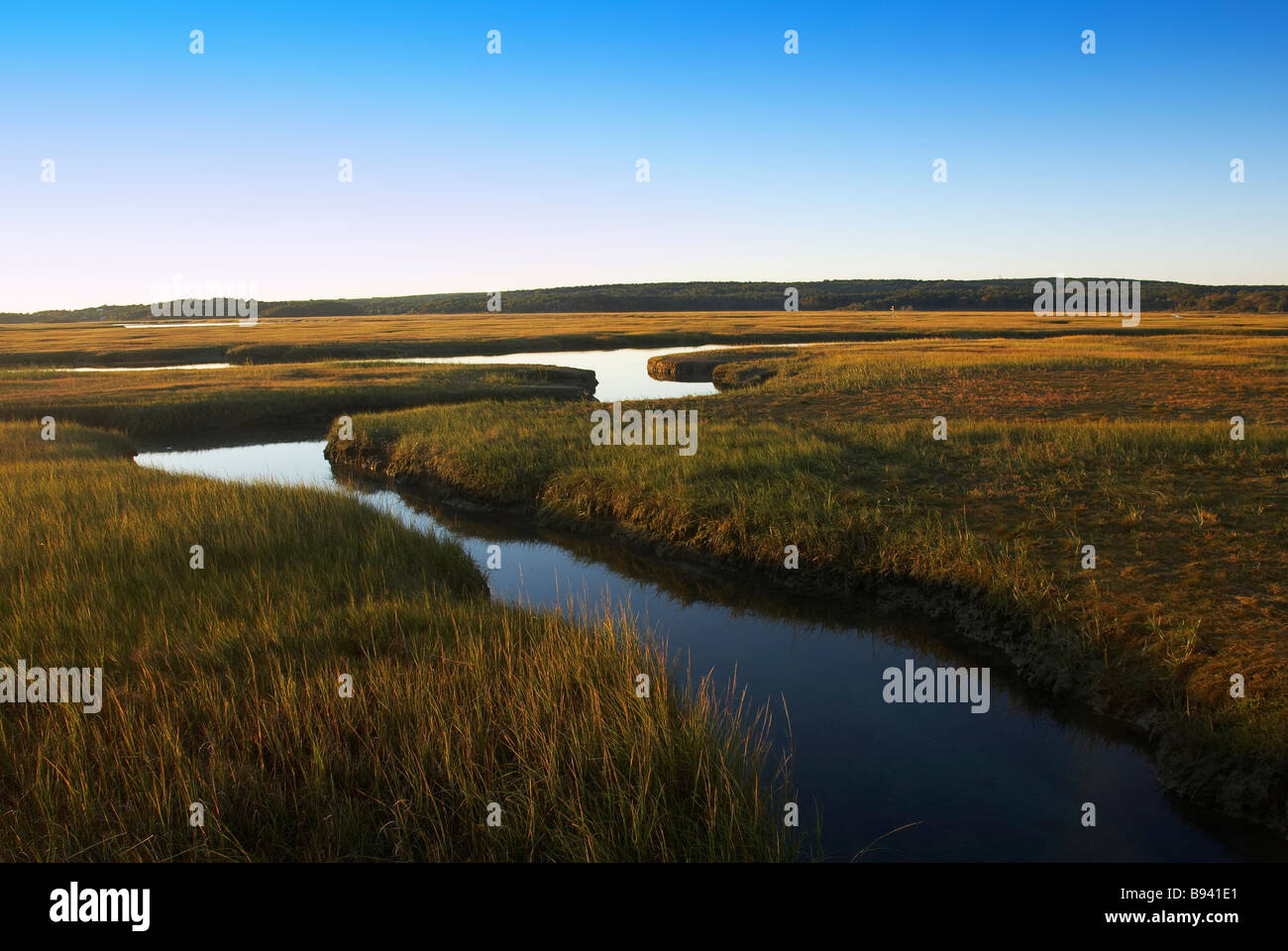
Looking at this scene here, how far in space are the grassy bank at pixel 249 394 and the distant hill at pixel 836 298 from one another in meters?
98.7

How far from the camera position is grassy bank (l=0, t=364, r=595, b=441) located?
27.0 metres

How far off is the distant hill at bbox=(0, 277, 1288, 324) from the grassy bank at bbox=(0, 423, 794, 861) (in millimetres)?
116087

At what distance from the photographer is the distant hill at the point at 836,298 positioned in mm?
117781

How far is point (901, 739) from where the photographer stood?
305 inches

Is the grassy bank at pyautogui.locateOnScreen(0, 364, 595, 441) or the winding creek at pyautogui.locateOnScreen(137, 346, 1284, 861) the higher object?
the grassy bank at pyautogui.locateOnScreen(0, 364, 595, 441)

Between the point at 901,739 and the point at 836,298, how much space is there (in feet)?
449
